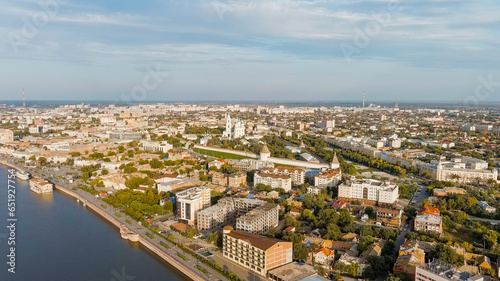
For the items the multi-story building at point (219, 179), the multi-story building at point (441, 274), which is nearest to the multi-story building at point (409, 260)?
the multi-story building at point (441, 274)

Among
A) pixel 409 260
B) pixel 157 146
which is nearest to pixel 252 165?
pixel 157 146

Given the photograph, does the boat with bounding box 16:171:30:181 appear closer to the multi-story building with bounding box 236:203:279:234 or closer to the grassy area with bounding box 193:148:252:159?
the grassy area with bounding box 193:148:252:159

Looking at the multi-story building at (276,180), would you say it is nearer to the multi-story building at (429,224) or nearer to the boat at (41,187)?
the multi-story building at (429,224)

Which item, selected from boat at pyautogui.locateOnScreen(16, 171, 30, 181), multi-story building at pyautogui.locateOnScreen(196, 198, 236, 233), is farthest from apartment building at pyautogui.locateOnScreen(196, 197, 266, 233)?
boat at pyautogui.locateOnScreen(16, 171, 30, 181)

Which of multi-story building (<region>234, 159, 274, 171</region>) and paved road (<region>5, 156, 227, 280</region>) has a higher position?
multi-story building (<region>234, 159, 274, 171</region>)

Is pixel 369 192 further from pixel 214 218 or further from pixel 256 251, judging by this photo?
pixel 256 251
